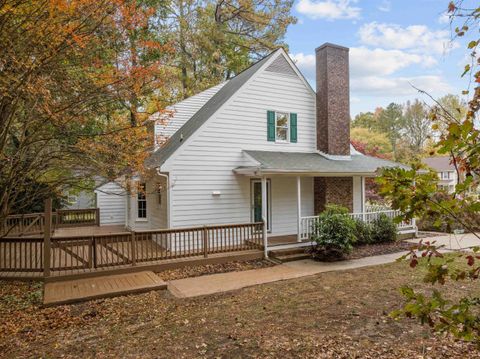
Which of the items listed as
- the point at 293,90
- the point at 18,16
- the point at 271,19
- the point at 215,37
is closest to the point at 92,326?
the point at 18,16

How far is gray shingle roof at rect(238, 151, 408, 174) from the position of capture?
34.9 ft

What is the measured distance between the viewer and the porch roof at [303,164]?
1040 cm

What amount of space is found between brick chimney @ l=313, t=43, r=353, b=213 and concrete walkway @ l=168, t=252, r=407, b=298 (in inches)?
131

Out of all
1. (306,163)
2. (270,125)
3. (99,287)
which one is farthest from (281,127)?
(99,287)

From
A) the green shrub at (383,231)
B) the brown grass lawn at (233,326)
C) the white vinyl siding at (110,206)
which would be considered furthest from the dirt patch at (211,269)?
the white vinyl siding at (110,206)

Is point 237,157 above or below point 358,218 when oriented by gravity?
above

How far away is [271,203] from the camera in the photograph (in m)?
12.2

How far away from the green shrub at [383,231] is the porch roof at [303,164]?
6.38ft

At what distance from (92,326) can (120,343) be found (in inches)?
40.4

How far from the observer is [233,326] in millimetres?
5250

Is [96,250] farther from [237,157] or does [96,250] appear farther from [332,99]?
[332,99]

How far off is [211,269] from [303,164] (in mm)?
→ 4970

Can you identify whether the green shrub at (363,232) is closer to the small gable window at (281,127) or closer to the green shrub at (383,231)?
the green shrub at (383,231)

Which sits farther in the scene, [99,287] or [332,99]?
[332,99]
